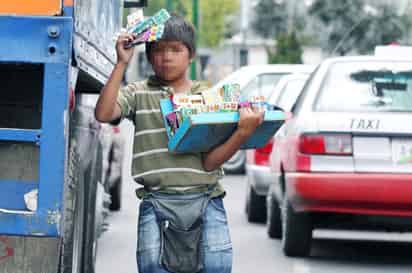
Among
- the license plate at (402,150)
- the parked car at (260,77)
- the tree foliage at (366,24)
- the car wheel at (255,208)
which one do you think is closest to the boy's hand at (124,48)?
the license plate at (402,150)

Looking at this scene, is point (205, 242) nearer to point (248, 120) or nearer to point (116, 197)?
point (248, 120)

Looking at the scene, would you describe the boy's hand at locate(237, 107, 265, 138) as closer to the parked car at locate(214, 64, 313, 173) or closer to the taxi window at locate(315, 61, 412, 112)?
the taxi window at locate(315, 61, 412, 112)

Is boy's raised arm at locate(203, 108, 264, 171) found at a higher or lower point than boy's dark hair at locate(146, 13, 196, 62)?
lower

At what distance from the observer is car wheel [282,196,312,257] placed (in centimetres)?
1022

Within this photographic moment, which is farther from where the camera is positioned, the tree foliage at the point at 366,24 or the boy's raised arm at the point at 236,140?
the tree foliage at the point at 366,24

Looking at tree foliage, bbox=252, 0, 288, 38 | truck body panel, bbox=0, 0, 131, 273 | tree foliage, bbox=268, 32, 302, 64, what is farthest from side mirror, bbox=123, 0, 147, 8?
tree foliage, bbox=252, 0, 288, 38

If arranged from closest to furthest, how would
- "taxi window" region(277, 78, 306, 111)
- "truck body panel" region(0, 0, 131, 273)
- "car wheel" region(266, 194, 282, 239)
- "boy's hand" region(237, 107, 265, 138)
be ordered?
"truck body panel" region(0, 0, 131, 273) → "boy's hand" region(237, 107, 265, 138) → "car wheel" region(266, 194, 282, 239) → "taxi window" region(277, 78, 306, 111)

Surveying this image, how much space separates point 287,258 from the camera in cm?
1055

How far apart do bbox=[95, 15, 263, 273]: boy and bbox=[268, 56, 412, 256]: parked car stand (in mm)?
4102

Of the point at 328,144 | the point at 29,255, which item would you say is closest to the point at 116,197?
the point at 328,144

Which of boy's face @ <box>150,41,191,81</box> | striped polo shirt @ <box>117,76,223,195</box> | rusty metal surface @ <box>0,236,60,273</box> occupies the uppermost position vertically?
boy's face @ <box>150,41,191,81</box>

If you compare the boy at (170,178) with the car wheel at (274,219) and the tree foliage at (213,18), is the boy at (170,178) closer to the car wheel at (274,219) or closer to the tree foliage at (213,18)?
the car wheel at (274,219)

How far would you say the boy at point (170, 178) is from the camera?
17.9 ft

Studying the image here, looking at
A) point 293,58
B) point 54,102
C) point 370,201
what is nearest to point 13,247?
point 54,102
